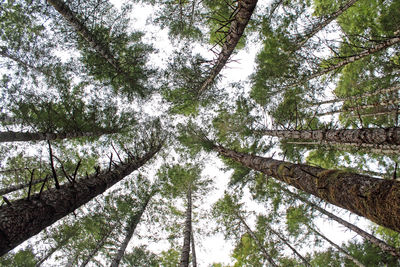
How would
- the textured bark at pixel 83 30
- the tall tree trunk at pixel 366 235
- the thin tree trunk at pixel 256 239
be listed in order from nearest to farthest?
the textured bark at pixel 83 30 < the tall tree trunk at pixel 366 235 < the thin tree trunk at pixel 256 239

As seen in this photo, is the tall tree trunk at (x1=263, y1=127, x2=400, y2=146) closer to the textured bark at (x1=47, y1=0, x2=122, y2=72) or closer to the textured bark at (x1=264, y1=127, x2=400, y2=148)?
the textured bark at (x1=264, y1=127, x2=400, y2=148)

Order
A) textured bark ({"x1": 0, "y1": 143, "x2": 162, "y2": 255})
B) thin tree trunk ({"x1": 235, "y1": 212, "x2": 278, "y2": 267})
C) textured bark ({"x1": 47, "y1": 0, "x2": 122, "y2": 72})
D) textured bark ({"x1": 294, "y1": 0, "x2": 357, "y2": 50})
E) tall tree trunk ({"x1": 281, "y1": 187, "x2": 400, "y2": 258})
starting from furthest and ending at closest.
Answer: thin tree trunk ({"x1": 235, "y1": 212, "x2": 278, "y2": 267}), textured bark ({"x1": 294, "y1": 0, "x2": 357, "y2": 50}), tall tree trunk ({"x1": 281, "y1": 187, "x2": 400, "y2": 258}), textured bark ({"x1": 47, "y1": 0, "x2": 122, "y2": 72}), textured bark ({"x1": 0, "y1": 143, "x2": 162, "y2": 255})

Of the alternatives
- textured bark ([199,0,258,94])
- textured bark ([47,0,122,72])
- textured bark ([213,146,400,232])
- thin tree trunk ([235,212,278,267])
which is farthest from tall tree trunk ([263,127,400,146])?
textured bark ([47,0,122,72])

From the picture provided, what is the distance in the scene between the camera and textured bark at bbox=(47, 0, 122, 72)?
6225 mm

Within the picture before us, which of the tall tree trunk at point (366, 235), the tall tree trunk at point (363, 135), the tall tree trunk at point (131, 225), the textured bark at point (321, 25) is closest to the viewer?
the tall tree trunk at point (363, 135)

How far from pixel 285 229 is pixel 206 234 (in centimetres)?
460

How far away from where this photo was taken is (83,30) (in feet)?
22.1

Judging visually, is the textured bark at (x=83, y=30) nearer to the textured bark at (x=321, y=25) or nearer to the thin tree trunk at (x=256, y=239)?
the textured bark at (x=321, y=25)

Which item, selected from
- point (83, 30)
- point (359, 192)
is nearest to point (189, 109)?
Answer: point (83, 30)

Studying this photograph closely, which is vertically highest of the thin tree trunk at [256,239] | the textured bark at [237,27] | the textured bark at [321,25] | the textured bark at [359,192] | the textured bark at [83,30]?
the textured bark at [321,25]

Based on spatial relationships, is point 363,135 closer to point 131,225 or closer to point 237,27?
point 237,27

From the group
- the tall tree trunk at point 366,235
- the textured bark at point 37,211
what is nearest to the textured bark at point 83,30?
the textured bark at point 37,211

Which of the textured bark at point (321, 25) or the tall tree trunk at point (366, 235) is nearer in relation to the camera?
the tall tree trunk at point (366, 235)

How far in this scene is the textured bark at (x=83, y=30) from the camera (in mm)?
6225
